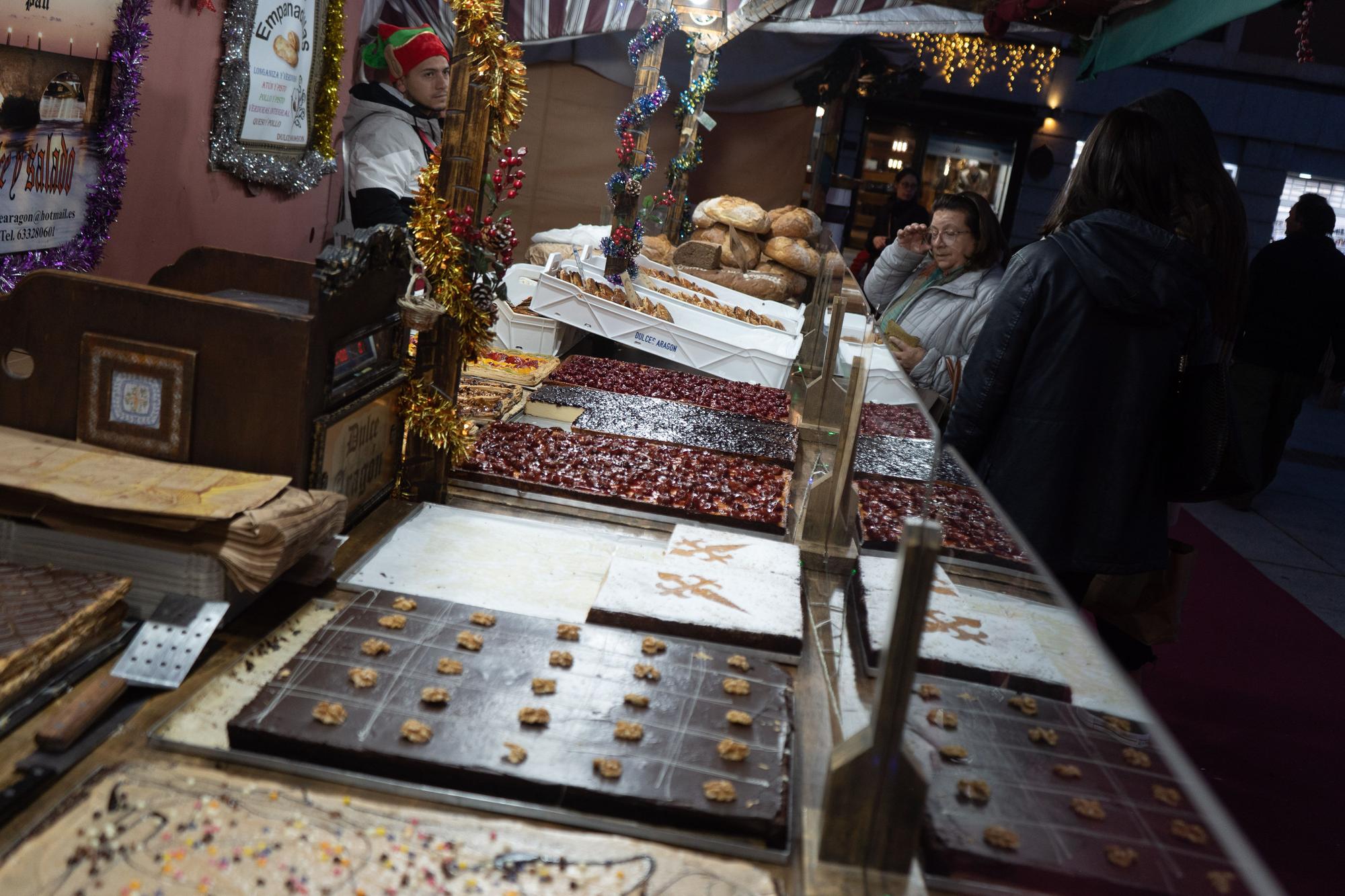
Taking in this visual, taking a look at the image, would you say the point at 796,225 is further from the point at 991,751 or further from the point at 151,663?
the point at 991,751

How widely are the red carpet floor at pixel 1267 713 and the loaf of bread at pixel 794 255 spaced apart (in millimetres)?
3522

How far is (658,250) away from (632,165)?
3.02ft

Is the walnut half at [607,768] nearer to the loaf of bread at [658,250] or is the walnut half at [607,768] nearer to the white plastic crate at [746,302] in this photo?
the white plastic crate at [746,302]

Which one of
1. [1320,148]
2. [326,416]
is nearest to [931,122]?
[1320,148]

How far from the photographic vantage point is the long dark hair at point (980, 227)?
3.73 meters

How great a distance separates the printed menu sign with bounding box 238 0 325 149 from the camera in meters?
4.27

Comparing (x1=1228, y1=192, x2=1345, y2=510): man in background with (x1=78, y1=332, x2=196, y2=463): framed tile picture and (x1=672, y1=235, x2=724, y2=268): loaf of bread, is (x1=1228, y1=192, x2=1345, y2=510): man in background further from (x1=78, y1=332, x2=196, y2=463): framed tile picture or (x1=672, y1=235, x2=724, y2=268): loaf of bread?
(x1=78, y1=332, x2=196, y2=463): framed tile picture

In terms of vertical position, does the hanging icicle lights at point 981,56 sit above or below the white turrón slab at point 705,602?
above

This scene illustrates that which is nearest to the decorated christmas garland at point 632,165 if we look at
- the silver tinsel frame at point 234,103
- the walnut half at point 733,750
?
the silver tinsel frame at point 234,103

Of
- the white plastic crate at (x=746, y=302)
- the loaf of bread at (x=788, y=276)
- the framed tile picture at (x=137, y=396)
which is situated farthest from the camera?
the loaf of bread at (x=788, y=276)

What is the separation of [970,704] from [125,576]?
1.31m

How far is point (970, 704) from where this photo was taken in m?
1.19

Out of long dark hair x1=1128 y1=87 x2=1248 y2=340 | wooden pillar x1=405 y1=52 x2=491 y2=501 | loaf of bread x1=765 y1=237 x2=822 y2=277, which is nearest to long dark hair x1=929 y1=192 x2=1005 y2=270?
long dark hair x1=1128 y1=87 x2=1248 y2=340

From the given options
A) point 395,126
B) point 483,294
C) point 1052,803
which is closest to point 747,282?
point 395,126
